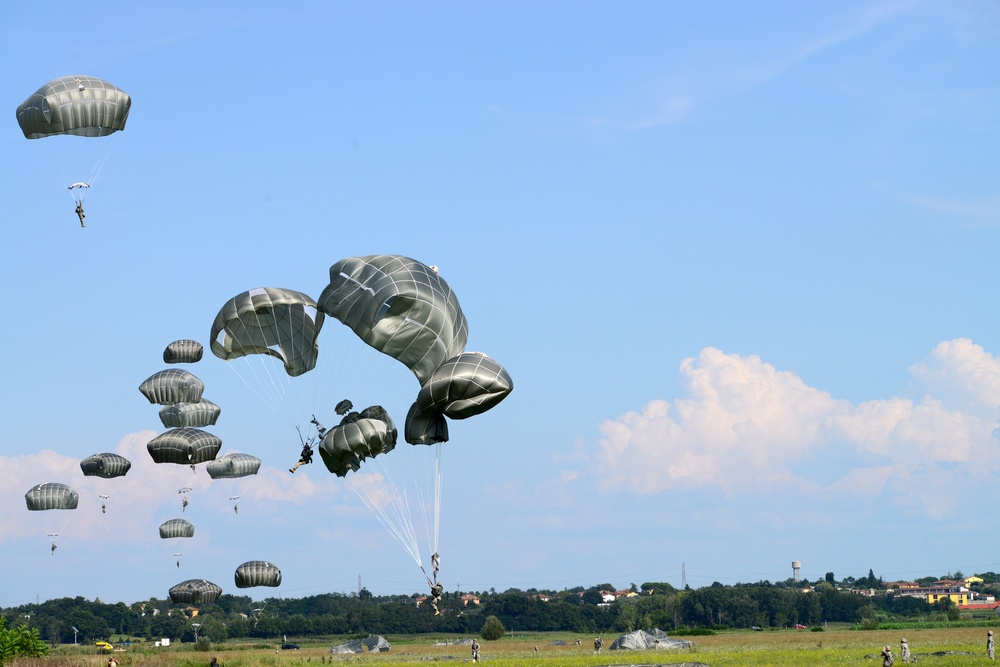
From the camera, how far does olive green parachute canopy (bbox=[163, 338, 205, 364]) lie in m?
59.9

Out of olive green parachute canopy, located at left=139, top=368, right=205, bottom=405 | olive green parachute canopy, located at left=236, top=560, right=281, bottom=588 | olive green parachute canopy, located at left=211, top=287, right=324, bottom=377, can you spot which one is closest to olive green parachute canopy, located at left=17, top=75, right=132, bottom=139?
olive green parachute canopy, located at left=211, top=287, right=324, bottom=377

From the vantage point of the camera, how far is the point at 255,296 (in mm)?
36750

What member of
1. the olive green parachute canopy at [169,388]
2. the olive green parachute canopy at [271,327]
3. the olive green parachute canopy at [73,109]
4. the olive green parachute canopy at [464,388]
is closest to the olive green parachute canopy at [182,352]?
the olive green parachute canopy at [169,388]

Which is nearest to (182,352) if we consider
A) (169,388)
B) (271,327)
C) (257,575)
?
(169,388)

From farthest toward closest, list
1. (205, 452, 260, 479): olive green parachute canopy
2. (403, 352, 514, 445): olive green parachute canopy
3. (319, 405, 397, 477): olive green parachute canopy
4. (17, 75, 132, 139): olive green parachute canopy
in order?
(205, 452, 260, 479): olive green parachute canopy
(17, 75, 132, 139): olive green parachute canopy
(319, 405, 397, 477): olive green parachute canopy
(403, 352, 514, 445): olive green parachute canopy

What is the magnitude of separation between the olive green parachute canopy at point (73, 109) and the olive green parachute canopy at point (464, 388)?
743 inches

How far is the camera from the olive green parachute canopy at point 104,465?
199 feet

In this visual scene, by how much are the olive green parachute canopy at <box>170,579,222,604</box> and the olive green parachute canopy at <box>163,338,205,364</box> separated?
12345mm

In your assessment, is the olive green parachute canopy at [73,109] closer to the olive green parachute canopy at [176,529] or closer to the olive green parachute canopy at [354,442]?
the olive green parachute canopy at [354,442]

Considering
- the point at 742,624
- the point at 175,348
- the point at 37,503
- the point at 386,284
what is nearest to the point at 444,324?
the point at 386,284

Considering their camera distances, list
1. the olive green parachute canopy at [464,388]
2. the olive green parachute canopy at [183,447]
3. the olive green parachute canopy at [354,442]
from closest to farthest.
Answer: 1. the olive green parachute canopy at [464,388]
2. the olive green parachute canopy at [354,442]
3. the olive green parachute canopy at [183,447]

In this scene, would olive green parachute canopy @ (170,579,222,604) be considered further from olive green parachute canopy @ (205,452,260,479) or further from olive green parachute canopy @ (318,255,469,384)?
olive green parachute canopy @ (318,255,469,384)

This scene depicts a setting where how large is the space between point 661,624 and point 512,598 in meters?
18.3

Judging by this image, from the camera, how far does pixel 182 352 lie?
59969 mm
